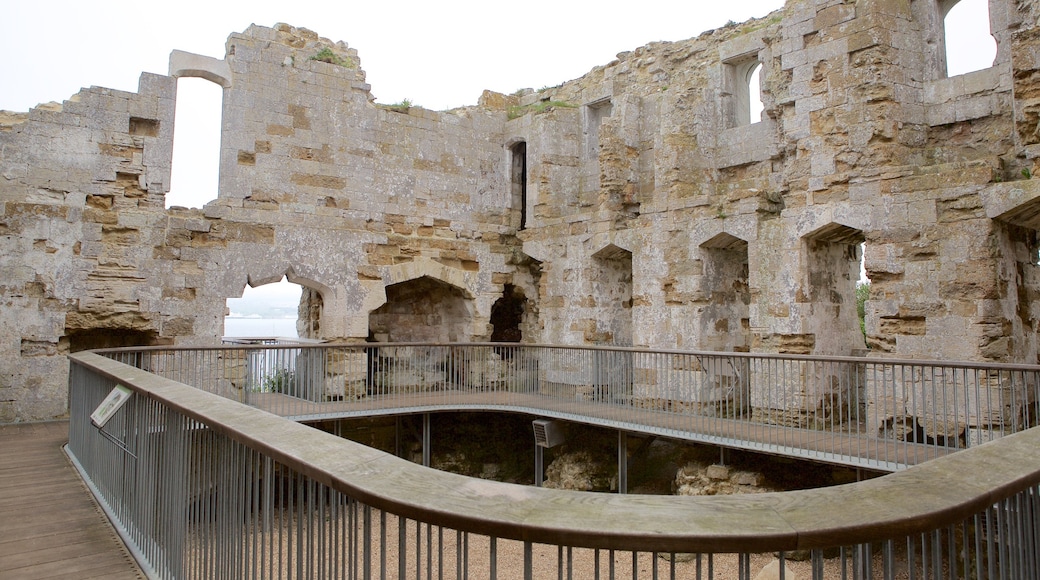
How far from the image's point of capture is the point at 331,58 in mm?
12586

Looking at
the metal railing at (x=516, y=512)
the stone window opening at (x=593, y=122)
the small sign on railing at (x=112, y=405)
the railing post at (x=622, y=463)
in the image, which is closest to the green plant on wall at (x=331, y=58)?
the stone window opening at (x=593, y=122)

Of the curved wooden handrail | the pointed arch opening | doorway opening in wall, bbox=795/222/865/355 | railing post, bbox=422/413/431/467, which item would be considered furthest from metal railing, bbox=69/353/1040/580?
the pointed arch opening

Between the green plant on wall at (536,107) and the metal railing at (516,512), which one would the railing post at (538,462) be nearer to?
the green plant on wall at (536,107)

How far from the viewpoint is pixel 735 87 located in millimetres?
12219

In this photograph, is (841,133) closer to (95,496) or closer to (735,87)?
(735,87)

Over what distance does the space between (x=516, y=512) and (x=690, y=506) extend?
15.9 inches

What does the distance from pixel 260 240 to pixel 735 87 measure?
8.56 meters

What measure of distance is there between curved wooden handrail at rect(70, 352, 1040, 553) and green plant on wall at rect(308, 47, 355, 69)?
1169 cm

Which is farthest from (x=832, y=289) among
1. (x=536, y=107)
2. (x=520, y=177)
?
(x=536, y=107)

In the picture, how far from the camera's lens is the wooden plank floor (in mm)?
3539

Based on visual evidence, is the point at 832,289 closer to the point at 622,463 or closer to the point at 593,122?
the point at 622,463

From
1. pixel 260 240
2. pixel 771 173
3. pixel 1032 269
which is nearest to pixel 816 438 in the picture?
pixel 1032 269

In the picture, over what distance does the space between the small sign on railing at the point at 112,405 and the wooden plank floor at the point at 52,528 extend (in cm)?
66

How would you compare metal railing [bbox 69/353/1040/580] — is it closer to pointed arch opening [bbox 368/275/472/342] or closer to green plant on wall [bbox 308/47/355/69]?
green plant on wall [bbox 308/47/355/69]
